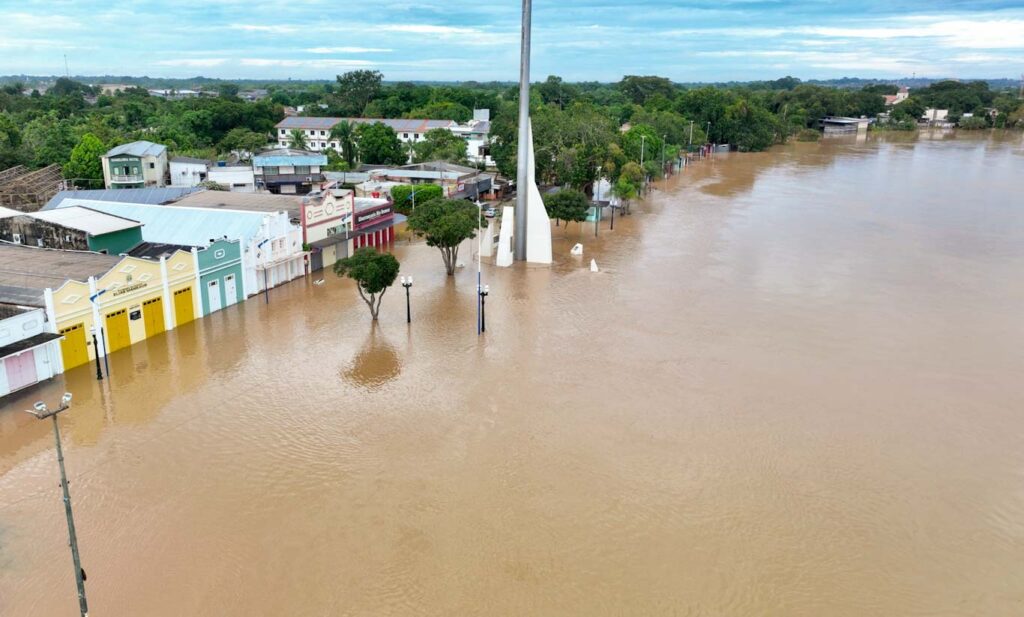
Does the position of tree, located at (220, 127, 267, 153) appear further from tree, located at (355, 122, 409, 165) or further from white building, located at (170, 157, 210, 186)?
white building, located at (170, 157, 210, 186)

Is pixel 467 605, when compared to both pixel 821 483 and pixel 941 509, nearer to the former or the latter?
pixel 821 483

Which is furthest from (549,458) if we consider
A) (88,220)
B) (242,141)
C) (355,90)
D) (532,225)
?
(355,90)

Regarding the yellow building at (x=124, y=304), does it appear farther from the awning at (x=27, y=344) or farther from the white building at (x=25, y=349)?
the awning at (x=27, y=344)

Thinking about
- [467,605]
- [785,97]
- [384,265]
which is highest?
[785,97]

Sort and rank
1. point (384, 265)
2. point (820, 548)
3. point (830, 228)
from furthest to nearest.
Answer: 1. point (830, 228)
2. point (384, 265)
3. point (820, 548)

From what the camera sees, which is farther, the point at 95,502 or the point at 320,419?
the point at 320,419

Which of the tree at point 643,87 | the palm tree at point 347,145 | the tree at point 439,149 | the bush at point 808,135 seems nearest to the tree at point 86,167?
the palm tree at point 347,145

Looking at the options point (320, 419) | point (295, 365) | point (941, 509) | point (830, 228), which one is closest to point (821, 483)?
point (941, 509)
